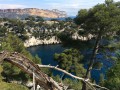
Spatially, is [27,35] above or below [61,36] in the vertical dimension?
below

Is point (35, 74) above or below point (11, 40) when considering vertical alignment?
above

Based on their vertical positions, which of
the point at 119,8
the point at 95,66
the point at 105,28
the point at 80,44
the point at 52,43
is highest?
the point at 119,8

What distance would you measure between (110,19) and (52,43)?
103 meters

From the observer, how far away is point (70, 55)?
103 feet

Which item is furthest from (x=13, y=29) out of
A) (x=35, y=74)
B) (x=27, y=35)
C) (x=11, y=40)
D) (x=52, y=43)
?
(x=35, y=74)

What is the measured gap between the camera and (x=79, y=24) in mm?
15594

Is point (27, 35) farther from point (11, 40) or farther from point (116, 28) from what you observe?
point (116, 28)

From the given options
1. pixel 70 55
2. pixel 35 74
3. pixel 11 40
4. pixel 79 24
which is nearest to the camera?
pixel 35 74

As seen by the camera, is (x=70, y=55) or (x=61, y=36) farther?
(x=70, y=55)

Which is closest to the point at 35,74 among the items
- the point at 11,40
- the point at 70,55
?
the point at 70,55

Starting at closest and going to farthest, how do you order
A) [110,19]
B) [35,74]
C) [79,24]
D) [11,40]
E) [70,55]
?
[35,74] → [110,19] → [79,24] → [70,55] → [11,40]

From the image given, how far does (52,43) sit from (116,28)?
103 meters

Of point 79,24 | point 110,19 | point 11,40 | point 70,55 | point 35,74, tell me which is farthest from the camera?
point 11,40

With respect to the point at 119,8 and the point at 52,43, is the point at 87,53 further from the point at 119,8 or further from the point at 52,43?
the point at 52,43
